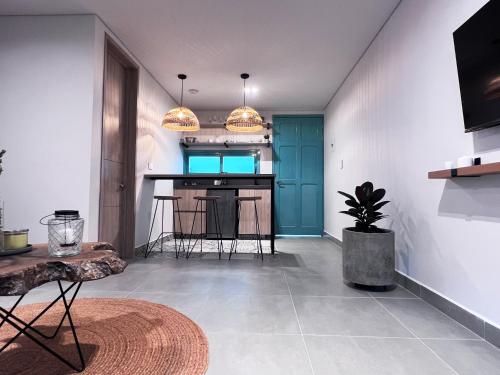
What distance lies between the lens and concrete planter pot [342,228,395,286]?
2.25 metres

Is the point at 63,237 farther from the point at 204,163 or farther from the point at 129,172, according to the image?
the point at 204,163

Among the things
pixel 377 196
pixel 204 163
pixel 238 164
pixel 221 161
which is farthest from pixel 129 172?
pixel 377 196

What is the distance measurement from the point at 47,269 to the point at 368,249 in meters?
2.21

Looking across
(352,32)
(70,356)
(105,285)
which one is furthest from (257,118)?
(70,356)

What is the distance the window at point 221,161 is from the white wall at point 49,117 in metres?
3.21

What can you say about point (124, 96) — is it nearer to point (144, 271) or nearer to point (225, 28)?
point (225, 28)

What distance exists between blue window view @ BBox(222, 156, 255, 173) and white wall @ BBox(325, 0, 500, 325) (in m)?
3.05

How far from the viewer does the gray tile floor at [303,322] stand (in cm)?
129

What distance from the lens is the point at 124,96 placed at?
11.8 ft

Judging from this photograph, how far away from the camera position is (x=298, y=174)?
18.7 feet

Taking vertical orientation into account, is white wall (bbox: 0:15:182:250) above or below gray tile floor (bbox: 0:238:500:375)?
above

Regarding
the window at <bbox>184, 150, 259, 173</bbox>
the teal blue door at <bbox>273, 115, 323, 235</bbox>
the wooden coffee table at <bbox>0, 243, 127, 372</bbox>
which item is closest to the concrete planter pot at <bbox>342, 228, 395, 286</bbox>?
the wooden coffee table at <bbox>0, 243, 127, 372</bbox>

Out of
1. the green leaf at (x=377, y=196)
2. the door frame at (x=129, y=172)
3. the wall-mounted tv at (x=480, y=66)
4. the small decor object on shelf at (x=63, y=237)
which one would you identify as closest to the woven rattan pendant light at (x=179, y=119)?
the door frame at (x=129, y=172)

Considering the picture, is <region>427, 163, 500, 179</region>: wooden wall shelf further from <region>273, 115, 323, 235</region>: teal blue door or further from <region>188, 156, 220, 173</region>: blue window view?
<region>188, 156, 220, 173</region>: blue window view
